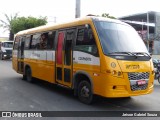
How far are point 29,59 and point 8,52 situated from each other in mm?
21243

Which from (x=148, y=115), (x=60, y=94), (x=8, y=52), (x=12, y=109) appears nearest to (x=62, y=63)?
(x=60, y=94)

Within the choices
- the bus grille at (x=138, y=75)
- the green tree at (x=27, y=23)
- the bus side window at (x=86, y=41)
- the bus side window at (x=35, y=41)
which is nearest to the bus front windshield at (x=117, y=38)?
the bus side window at (x=86, y=41)

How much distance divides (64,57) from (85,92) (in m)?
1.71

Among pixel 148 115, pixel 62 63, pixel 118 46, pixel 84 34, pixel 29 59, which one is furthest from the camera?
pixel 29 59

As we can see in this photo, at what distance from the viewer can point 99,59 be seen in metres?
8.31

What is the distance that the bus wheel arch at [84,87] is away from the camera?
29.0 feet

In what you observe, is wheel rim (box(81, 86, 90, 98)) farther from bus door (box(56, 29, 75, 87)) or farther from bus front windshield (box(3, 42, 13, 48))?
bus front windshield (box(3, 42, 13, 48))

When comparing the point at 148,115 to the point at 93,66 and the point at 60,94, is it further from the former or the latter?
the point at 60,94

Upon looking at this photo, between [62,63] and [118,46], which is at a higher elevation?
[118,46]

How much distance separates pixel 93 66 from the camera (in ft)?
28.2

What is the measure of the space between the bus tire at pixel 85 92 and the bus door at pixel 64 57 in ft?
2.14

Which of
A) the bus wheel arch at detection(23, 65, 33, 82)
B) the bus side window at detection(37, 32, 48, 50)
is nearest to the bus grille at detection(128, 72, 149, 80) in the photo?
the bus side window at detection(37, 32, 48, 50)

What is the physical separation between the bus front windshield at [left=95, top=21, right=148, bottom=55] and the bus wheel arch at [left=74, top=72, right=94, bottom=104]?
112cm

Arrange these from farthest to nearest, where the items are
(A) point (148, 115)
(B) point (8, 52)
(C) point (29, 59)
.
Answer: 1. (B) point (8, 52)
2. (C) point (29, 59)
3. (A) point (148, 115)
